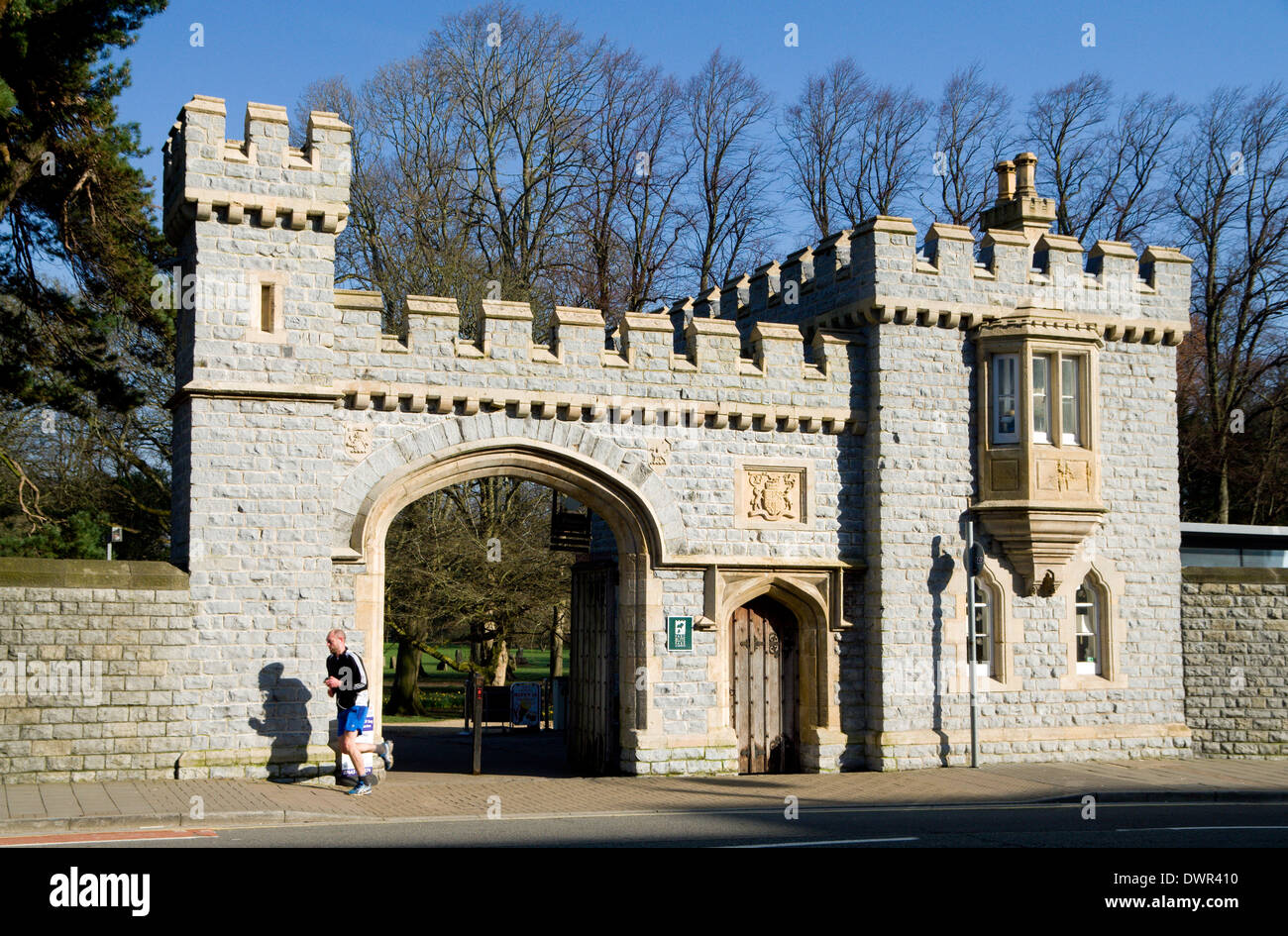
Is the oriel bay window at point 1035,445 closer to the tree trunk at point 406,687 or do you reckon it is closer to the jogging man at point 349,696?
the jogging man at point 349,696

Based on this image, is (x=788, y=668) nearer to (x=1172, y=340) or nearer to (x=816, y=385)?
(x=816, y=385)

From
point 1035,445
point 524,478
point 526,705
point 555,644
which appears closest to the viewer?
point 524,478

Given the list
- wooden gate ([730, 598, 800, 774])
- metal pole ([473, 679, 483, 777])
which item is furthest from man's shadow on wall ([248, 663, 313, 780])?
wooden gate ([730, 598, 800, 774])

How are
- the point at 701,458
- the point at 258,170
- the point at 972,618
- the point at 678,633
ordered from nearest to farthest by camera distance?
the point at 258,170
the point at 678,633
the point at 701,458
the point at 972,618

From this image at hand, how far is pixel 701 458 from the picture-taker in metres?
15.8

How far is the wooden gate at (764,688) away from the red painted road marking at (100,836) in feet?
23.7

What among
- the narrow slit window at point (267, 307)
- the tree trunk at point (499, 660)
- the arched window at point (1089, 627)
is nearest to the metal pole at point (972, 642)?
the arched window at point (1089, 627)

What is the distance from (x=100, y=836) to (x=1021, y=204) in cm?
1390

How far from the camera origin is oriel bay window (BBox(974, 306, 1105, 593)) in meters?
16.5

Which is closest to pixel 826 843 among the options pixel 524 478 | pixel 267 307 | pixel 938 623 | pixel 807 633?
pixel 524 478

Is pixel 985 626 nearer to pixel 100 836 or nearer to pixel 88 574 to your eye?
pixel 88 574

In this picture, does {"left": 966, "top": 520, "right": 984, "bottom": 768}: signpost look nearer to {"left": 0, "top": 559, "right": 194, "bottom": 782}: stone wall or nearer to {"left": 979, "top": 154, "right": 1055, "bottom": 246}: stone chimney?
{"left": 979, "top": 154, "right": 1055, "bottom": 246}: stone chimney

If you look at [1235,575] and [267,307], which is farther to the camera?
[1235,575]

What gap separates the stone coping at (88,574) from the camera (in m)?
12.8
